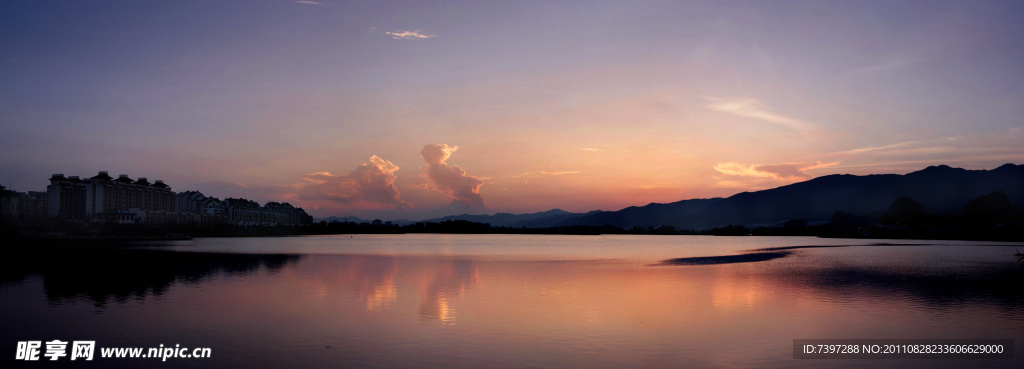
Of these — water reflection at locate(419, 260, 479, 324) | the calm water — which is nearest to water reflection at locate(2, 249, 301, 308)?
the calm water

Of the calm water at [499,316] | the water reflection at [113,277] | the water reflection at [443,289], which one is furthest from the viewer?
the water reflection at [113,277]

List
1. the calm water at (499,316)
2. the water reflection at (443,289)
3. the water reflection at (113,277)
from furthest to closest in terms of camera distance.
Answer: the water reflection at (113,277)
the water reflection at (443,289)
the calm water at (499,316)

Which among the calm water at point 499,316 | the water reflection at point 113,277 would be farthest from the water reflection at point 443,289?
the water reflection at point 113,277

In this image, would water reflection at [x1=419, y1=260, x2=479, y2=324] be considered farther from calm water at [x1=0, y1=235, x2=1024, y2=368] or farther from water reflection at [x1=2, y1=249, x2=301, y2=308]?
water reflection at [x1=2, y1=249, x2=301, y2=308]

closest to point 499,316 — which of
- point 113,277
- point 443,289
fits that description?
point 443,289

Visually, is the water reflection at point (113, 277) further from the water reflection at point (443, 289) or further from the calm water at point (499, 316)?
the water reflection at point (443, 289)

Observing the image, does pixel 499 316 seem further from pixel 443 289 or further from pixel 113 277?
pixel 113 277

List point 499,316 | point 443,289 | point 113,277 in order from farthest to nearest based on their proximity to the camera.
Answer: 1. point 113,277
2. point 443,289
3. point 499,316

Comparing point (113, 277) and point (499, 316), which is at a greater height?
point (113, 277)

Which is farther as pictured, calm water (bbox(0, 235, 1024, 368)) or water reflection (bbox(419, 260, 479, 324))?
water reflection (bbox(419, 260, 479, 324))

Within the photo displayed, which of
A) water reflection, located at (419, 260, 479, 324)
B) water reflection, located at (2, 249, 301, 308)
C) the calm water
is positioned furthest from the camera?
water reflection, located at (2, 249, 301, 308)

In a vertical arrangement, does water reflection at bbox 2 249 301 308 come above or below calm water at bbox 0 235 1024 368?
above

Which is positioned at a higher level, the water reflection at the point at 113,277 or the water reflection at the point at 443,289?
the water reflection at the point at 113,277

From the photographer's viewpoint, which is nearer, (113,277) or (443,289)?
(443,289)
